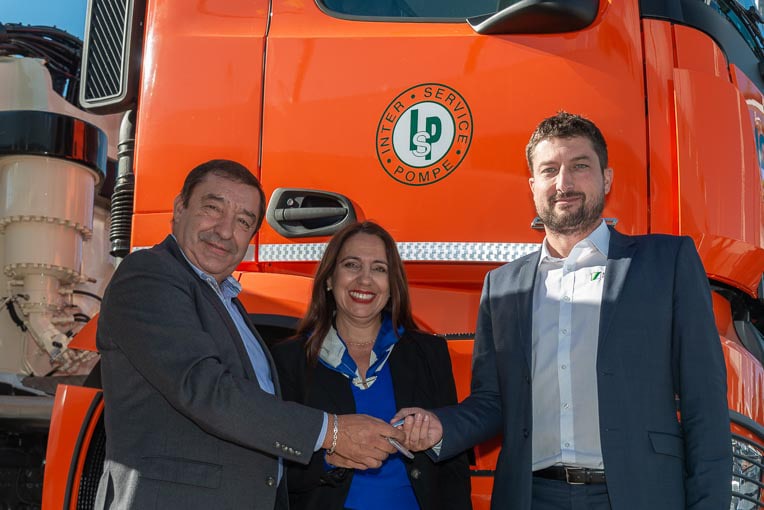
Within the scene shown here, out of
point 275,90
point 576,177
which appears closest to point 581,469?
point 576,177

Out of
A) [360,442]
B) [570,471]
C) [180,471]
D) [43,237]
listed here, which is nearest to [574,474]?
[570,471]

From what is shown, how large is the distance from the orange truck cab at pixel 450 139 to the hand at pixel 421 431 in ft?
1.12

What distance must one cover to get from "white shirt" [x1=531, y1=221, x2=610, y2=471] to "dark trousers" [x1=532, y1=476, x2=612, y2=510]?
5 centimetres

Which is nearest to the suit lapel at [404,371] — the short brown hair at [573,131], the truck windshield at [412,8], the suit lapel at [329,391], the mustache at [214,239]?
the suit lapel at [329,391]

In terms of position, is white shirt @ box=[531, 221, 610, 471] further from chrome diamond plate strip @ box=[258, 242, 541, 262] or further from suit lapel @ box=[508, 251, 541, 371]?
chrome diamond plate strip @ box=[258, 242, 541, 262]

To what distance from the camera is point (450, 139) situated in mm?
2572

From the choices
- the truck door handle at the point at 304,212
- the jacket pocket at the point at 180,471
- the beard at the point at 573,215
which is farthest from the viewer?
the truck door handle at the point at 304,212

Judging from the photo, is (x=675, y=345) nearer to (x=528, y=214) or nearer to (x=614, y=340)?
(x=614, y=340)

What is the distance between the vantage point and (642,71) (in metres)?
2.57

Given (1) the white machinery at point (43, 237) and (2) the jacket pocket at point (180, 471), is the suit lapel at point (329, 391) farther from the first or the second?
(1) the white machinery at point (43, 237)

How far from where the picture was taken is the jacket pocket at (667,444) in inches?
76.0

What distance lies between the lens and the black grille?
10.0 ft

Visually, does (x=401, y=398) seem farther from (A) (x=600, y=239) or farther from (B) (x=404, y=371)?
(A) (x=600, y=239)

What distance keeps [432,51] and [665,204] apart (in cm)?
84
